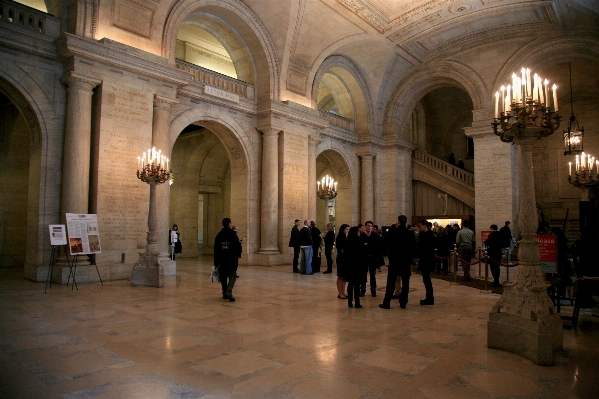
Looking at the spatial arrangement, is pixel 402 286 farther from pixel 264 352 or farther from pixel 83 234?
pixel 83 234

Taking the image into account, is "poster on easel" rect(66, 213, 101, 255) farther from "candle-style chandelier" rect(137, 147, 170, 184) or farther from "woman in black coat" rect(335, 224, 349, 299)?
"woman in black coat" rect(335, 224, 349, 299)

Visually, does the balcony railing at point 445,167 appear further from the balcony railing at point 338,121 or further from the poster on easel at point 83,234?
the poster on easel at point 83,234

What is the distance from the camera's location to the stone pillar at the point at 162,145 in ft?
34.7

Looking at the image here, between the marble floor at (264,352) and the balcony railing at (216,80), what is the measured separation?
7.75 metres

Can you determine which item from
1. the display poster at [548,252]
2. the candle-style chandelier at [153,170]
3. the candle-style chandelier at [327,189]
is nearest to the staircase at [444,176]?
the candle-style chandelier at [327,189]

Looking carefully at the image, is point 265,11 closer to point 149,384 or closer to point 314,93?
point 314,93

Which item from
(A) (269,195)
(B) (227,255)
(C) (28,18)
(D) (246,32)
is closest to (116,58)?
(C) (28,18)

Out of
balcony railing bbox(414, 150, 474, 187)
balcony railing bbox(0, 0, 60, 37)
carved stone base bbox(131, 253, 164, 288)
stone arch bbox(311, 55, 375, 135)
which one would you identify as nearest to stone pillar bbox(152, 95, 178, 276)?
carved stone base bbox(131, 253, 164, 288)

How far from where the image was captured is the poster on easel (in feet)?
26.9

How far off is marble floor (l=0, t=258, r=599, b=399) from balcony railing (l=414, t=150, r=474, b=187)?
12313 mm

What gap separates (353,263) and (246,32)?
10.0 meters

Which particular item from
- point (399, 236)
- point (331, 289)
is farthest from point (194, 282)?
point (399, 236)

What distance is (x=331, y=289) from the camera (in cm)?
856

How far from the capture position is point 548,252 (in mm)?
6066
